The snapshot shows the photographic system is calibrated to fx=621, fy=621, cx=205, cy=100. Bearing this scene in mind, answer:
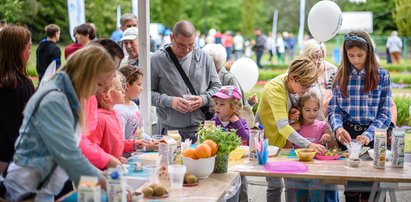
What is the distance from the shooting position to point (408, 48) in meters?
21.1

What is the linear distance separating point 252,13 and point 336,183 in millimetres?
34699

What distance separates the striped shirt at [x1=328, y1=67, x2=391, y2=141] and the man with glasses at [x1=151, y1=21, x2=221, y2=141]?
1.09 meters

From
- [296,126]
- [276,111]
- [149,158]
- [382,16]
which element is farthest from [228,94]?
[382,16]

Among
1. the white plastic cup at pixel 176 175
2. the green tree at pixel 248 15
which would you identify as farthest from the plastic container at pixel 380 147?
the green tree at pixel 248 15

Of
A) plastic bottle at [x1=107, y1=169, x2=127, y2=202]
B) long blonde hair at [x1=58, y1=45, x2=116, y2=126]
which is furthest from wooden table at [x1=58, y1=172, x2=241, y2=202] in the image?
long blonde hair at [x1=58, y1=45, x2=116, y2=126]

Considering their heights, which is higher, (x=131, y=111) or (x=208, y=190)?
(x=131, y=111)

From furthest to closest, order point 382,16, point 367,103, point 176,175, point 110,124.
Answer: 1. point 382,16
2. point 367,103
3. point 110,124
4. point 176,175

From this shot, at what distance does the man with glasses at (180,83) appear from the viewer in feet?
15.3

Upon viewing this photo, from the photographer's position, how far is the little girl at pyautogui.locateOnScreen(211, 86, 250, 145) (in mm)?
4262

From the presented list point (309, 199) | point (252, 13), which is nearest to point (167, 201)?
point (309, 199)

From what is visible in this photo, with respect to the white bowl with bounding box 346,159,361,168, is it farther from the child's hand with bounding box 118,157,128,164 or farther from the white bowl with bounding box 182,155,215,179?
the child's hand with bounding box 118,157,128,164

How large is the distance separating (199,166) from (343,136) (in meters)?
1.18

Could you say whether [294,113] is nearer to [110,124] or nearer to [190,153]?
[190,153]

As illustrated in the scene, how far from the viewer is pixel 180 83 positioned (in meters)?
4.75
